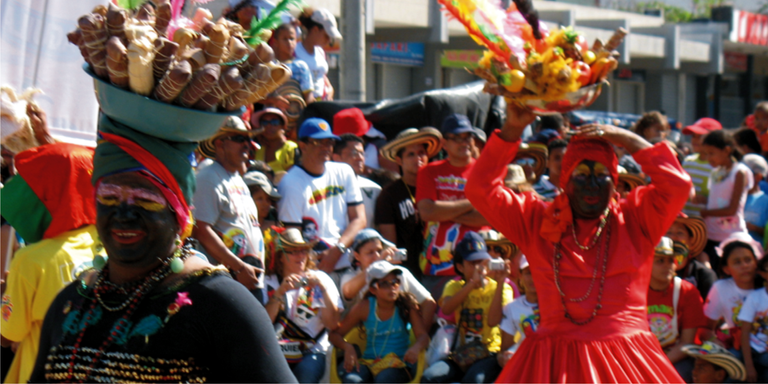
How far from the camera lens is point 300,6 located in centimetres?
281

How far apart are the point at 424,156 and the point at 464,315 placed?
1487mm

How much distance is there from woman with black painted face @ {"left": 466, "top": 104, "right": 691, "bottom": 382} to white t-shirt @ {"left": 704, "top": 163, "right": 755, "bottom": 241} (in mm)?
4035

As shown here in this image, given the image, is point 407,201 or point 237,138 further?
point 407,201

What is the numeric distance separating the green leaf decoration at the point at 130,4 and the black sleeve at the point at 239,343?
3.08 feet

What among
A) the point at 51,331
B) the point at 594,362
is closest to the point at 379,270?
the point at 594,362

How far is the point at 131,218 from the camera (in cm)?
239

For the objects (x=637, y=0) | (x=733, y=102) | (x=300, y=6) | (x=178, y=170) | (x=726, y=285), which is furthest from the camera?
(x=637, y=0)

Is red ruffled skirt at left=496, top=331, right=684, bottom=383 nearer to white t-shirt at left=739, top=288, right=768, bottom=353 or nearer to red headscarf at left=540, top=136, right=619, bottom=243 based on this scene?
red headscarf at left=540, top=136, right=619, bottom=243

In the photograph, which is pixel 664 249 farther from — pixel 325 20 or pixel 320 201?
pixel 325 20

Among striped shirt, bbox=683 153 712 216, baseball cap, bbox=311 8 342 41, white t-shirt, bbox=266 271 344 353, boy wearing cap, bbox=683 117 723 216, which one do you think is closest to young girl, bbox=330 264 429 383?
white t-shirt, bbox=266 271 344 353

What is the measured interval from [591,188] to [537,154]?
11.2 feet

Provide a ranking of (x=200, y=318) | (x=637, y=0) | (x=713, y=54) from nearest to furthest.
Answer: (x=200, y=318) < (x=713, y=54) < (x=637, y=0)

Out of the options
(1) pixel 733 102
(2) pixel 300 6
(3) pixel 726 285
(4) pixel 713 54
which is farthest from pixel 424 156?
(1) pixel 733 102

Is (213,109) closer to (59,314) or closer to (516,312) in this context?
(59,314)
